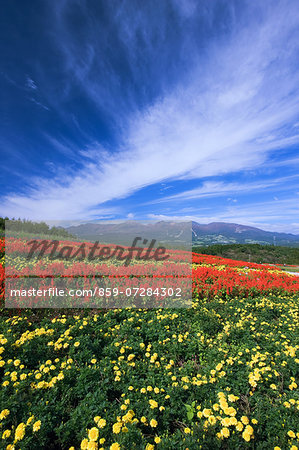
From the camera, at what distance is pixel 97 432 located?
1940mm

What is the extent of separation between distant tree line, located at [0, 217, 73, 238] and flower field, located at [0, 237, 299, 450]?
14.2 metres

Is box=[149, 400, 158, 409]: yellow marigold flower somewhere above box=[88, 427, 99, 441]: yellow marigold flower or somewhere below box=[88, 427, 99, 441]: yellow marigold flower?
below

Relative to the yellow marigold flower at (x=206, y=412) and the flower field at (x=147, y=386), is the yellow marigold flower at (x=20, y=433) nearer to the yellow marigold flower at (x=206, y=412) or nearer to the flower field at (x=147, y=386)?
the flower field at (x=147, y=386)

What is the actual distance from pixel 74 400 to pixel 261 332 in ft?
12.1

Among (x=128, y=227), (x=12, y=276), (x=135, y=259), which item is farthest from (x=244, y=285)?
(x=128, y=227)

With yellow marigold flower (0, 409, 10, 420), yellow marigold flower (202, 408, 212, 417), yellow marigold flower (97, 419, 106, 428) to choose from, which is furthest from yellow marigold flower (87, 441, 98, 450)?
yellow marigold flower (202, 408, 212, 417)

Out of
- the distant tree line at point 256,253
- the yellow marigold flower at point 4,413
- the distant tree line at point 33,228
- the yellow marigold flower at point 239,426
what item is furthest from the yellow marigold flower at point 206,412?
the distant tree line at point 256,253

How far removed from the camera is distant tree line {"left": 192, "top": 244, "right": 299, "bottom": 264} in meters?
29.2

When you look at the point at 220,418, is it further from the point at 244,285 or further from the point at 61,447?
the point at 244,285

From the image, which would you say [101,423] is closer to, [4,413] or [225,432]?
[4,413]

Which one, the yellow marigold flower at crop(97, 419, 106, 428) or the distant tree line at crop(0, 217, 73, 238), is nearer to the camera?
the yellow marigold flower at crop(97, 419, 106, 428)

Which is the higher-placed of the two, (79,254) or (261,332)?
(79,254)

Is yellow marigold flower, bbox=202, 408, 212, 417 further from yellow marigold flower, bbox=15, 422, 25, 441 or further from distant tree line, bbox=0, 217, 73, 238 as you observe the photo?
distant tree line, bbox=0, 217, 73, 238

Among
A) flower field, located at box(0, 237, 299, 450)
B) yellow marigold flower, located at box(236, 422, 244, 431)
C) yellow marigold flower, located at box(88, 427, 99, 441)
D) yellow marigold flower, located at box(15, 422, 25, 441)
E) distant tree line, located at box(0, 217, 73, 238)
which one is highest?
distant tree line, located at box(0, 217, 73, 238)
